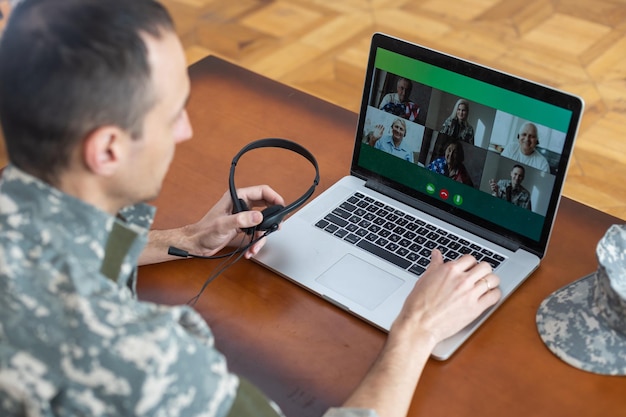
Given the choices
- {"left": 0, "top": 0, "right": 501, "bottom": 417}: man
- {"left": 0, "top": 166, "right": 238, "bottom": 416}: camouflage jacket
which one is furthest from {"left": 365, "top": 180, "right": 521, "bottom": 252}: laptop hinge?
{"left": 0, "top": 166, "right": 238, "bottom": 416}: camouflage jacket

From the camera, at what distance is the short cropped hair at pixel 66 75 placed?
0.79m

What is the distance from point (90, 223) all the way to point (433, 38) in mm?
2453

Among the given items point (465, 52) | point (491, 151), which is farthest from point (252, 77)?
point (465, 52)

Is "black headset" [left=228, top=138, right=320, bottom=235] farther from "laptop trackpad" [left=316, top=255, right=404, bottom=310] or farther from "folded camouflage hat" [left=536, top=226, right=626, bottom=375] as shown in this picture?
"folded camouflage hat" [left=536, top=226, right=626, bottom=375]

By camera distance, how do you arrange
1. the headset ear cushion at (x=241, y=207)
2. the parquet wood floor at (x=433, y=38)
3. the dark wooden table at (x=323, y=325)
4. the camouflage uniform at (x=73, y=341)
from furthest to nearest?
the parquet wood floor at (x=433, y=38) < the headset ear cushion at (x=241, y=207) < the dark wooden table at (x=323, y=325) < the camouflage uniform at (x=73, y=341)

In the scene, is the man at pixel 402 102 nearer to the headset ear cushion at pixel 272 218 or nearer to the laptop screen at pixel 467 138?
the laptop screen at pixel 467 138

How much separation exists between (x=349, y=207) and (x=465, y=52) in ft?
6.10

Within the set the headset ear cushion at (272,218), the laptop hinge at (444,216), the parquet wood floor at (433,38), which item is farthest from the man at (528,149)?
the parquet wood floor at (433,38)

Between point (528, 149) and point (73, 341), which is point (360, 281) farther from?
point (73, 341)

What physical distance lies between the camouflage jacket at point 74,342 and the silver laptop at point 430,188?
1.19ft

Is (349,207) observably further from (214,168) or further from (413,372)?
(413,372)

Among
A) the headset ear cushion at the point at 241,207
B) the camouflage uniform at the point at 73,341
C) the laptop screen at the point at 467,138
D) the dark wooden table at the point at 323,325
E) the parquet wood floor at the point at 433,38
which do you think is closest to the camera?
the camouflage uniform at the point at 73,341

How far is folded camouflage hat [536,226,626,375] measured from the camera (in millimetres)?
1007

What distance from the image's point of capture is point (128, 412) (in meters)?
0.77
